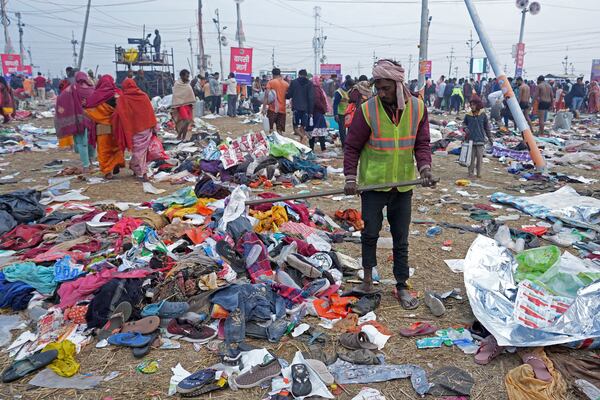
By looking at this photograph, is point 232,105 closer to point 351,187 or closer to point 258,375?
point 351,187

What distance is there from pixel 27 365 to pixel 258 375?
1.45 meters

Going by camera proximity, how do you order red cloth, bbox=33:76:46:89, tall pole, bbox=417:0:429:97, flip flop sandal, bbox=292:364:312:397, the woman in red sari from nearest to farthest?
flip flop sandal, bbox=292:364:312:397, tall pole, bbox=417:0:429:97, the woman in red sari, red cloth, bbox=33:76:46:89

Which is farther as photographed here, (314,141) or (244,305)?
(314,141)

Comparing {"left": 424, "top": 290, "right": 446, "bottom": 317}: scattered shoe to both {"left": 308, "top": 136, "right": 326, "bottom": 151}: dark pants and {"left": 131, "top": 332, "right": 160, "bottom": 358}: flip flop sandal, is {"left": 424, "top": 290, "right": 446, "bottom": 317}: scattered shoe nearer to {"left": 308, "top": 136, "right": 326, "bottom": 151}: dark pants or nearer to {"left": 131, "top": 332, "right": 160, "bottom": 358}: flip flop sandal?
{"left": 131, "top": 332, "right": 160, "bottom": 358}: flip flop sandal

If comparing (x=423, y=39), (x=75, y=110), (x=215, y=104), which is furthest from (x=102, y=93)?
(x=215, y=104)

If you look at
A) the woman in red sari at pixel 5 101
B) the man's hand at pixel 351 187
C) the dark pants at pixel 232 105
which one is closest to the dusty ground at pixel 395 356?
the man's hand at pixel 351 187

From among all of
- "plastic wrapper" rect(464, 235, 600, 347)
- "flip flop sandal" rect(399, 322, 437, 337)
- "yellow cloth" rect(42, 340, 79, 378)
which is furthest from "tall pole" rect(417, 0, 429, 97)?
"yellow cloth" rect(42, 340, 79, 378)

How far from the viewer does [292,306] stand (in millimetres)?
3545

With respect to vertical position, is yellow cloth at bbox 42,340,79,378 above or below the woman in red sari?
below

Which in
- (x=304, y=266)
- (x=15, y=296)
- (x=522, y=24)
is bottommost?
(x=15, y=296)

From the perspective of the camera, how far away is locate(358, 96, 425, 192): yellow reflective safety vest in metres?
3.20

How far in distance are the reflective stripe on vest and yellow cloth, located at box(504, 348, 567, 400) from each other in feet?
5.28

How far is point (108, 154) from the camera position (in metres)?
7.83

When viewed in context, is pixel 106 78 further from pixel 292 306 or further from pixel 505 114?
pixel 505 114
